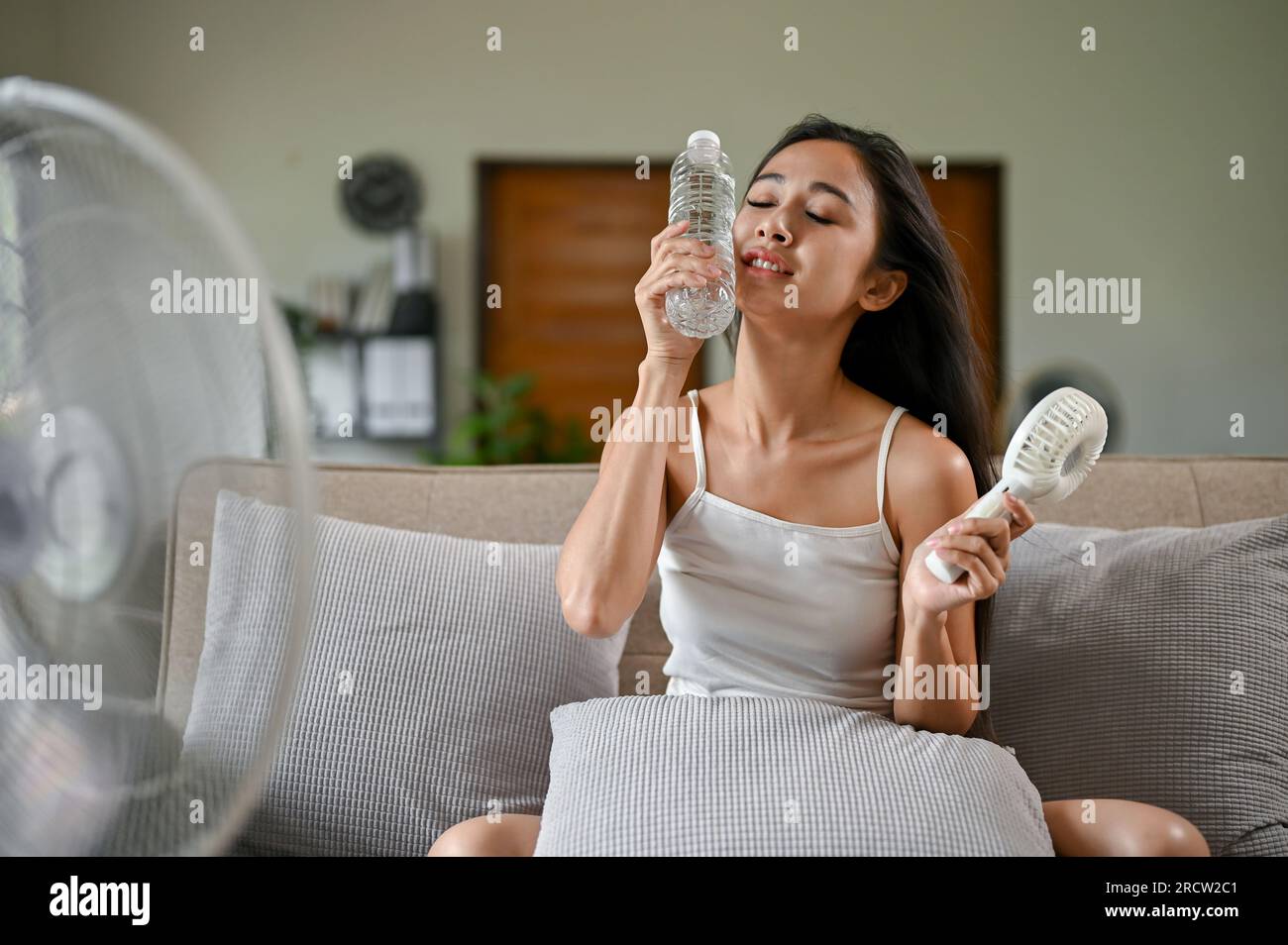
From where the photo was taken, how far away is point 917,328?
1.36 meters

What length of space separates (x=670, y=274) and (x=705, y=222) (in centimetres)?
14

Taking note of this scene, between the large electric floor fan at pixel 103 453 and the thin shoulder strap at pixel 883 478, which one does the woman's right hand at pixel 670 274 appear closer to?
the thin shoulder strap at pixel 883 478

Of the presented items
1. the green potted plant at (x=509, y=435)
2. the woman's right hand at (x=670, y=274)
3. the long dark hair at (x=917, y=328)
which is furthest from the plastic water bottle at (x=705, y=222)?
the green potted plant at (x=509, y=435)

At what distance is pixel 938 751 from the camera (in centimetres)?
100

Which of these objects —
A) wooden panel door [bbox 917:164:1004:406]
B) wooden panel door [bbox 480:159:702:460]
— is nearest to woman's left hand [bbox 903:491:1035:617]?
wooden panel door [bbox 480:159:702:460]

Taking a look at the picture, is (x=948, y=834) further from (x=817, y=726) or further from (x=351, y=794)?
(x=351, y=794)

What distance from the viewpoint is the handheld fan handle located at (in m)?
1.02

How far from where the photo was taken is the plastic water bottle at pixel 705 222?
1.13 metres

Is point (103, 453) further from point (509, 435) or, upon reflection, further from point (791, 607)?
point (509, 435)

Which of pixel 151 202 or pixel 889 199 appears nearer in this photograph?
pixel 151 202

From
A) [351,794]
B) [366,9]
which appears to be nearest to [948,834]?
[351,794]

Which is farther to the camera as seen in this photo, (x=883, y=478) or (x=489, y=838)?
(x=883, y=478)

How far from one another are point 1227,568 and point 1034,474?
18.1 inches

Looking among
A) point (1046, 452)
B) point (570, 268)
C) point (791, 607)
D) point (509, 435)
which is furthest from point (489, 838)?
point (570, 268)
